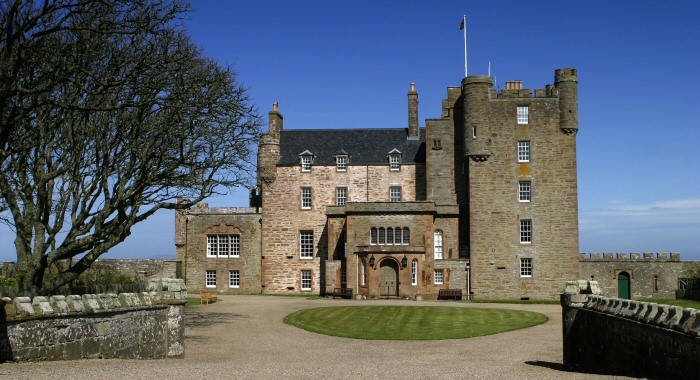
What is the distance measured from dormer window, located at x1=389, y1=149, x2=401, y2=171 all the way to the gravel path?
22.7 meters

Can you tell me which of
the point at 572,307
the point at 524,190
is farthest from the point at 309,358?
the point at 524,190

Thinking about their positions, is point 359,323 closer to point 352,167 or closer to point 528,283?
point 528,283

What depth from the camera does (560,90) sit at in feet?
169

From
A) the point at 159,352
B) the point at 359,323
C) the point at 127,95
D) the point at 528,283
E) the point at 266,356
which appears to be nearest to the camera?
the point at 159,352

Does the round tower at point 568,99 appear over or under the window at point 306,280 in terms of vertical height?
over

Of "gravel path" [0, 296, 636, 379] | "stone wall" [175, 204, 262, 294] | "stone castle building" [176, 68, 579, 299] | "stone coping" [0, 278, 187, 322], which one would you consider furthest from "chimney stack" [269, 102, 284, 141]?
"stone coping" [0, 278, 187, 322]

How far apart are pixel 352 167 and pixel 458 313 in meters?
22.1

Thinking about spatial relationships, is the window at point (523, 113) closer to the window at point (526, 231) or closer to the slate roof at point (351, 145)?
the window at point (526, 231)

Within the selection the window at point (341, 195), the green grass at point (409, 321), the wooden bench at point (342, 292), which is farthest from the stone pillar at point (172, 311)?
the window at point (341, 195)

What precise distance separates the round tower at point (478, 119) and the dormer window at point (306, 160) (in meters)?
11.8

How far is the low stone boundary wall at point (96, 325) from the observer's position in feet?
48.9

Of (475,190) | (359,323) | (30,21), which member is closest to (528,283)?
(475,190)

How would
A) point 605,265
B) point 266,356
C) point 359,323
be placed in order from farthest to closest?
point 605,265 < point 359,323 < point 266,356

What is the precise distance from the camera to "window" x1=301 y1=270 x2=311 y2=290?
56062 mm
